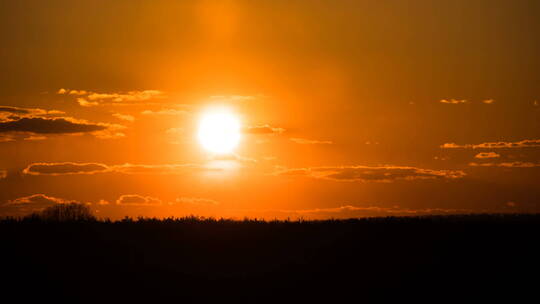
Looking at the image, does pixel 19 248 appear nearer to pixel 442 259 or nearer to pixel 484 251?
pixel 442 259

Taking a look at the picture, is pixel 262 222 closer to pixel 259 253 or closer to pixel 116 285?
pixel 259 253

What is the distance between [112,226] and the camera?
121 feet

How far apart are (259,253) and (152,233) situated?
5.96m

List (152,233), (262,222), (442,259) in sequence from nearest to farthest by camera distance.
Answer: (442,259), (152,233), (262,222)

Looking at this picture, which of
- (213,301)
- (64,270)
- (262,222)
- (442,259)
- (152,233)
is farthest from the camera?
(262,222)

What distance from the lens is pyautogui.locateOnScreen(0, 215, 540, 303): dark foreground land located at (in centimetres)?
2841

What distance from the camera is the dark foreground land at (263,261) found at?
28.4 metres

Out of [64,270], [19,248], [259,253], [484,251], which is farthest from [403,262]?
[19,248]

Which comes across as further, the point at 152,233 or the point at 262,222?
the point at 262,222

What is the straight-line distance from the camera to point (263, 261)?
105 ft

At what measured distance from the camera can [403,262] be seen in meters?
31.5

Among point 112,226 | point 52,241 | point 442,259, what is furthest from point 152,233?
point 442,259

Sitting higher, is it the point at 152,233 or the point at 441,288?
the point at 152,233

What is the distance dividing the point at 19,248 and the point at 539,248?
2325cm
